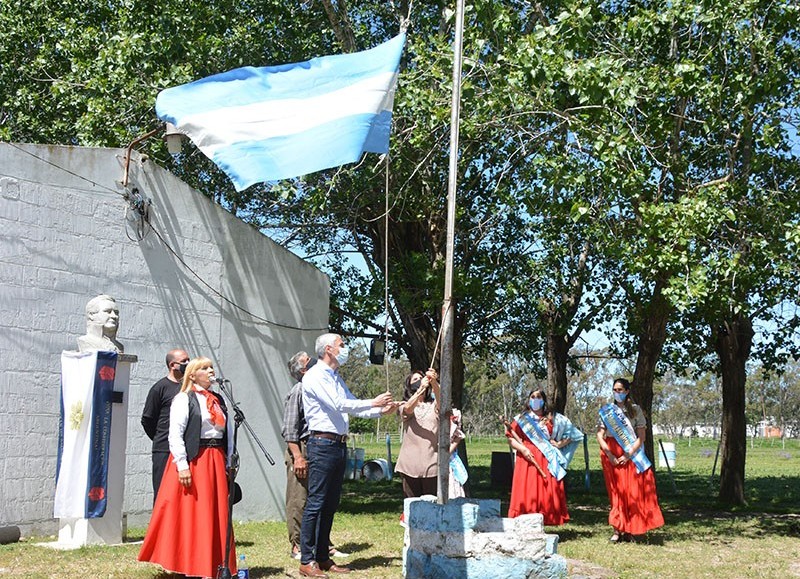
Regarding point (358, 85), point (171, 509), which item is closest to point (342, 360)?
point (171, 509)

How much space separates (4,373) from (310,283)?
479 cm

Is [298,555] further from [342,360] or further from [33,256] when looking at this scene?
[33,256]

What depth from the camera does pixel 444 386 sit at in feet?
23.4

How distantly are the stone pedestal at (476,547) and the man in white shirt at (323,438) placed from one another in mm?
831

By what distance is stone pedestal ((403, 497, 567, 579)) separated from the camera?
23.9 ft

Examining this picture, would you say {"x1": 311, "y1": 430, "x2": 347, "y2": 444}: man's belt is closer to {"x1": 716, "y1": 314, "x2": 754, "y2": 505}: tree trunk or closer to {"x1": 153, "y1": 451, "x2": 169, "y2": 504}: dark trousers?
{"x1": 153, "y1": 451, "x2": 169, "y2": 504}: dark trousers

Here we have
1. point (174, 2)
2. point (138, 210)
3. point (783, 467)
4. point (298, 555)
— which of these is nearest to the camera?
point (298, 555)

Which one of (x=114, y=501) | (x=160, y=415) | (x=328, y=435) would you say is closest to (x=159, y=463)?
(x=160, y=415)

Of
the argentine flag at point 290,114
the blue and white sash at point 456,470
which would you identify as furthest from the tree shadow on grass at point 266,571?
the argentine flag at point 290,114

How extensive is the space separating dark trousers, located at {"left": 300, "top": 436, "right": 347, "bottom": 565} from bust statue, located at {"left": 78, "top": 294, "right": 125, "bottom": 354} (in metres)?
2.53

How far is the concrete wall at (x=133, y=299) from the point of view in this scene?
9773 mm

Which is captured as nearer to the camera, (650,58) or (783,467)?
(650,58)

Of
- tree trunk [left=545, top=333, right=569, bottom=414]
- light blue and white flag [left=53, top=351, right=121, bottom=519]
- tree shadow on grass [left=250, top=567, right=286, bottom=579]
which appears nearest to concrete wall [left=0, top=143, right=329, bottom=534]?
light blue and white flag [left=53, top=351, right=121, bottom=519]

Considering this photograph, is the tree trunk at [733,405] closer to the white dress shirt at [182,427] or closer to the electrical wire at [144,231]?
the electrical wire at [144,231]
